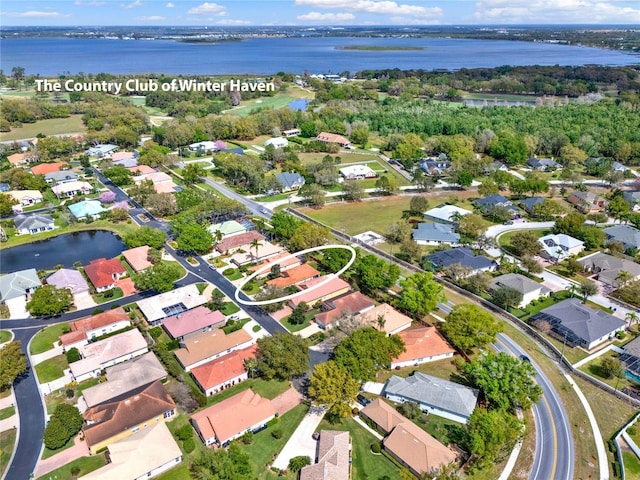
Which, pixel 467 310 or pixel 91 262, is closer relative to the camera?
pixel 467 310

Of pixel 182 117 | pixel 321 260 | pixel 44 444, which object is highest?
pixel 182 117

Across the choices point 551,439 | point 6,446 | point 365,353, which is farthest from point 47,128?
point 551,439

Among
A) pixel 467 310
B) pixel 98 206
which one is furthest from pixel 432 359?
pixel 98 206

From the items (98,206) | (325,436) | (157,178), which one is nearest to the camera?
(325,436)

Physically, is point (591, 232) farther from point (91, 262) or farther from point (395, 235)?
point (91, 262)

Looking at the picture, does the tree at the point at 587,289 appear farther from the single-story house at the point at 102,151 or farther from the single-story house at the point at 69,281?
the single-story house at the point at 102,151

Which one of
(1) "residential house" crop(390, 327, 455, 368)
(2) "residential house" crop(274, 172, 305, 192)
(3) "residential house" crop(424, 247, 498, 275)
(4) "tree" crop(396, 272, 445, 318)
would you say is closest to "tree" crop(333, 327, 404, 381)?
(1) "residential house" crop(390, 327, 455, 368)

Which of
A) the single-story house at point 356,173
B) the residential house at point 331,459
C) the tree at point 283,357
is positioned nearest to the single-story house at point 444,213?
the single-story house at point 356,173
